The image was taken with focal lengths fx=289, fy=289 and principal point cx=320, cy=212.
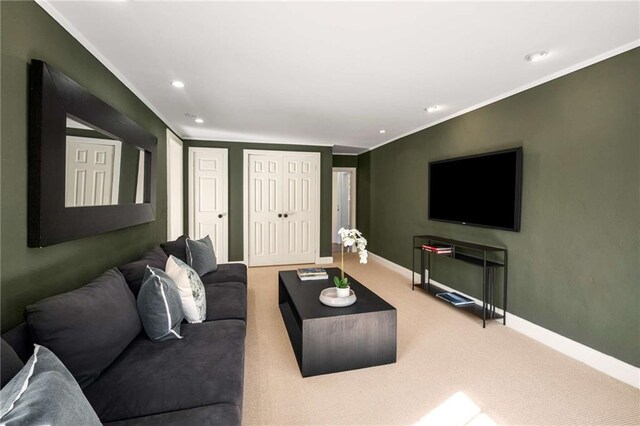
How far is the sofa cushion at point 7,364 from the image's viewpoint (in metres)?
0.88

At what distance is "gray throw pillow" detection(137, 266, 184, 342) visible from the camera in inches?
65.6

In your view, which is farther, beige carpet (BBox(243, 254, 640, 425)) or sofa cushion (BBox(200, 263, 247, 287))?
sofa cushion (BBox(200, 263, 247, 287))

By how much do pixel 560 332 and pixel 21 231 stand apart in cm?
377

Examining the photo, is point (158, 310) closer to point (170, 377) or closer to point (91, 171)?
point (170, 377)

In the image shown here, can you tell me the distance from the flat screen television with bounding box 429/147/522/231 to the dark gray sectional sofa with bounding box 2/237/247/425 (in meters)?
2.73

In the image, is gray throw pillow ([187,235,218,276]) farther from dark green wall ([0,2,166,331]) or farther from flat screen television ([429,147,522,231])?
flat screen television ([429,147,522,231])

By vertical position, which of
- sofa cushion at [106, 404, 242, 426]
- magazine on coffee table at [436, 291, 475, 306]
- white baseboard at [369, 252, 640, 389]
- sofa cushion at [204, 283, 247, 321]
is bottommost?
white baseboard at [369, 252, 640, 389]

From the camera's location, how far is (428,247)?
359 cm

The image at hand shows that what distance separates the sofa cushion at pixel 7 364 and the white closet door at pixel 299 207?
4529 mm

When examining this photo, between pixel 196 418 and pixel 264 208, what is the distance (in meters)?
4.38

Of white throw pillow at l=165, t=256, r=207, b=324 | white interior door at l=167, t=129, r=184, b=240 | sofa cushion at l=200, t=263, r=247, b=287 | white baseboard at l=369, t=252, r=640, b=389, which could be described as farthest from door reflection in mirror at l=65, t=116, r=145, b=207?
white baseboard at l=369, t=252, r=640, b=389

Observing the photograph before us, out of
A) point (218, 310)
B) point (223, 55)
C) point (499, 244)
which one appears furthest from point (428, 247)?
point (223, 55)

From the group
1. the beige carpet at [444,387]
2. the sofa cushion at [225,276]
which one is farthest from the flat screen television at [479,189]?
the sofa cushion at [225,276]

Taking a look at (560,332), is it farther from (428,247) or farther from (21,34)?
(21,34)
